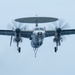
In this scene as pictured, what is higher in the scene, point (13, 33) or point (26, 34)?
point (26, 34)

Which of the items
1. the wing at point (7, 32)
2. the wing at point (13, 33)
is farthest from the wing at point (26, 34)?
the wing at point (7, 32)

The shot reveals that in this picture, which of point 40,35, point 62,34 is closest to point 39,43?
point 40,35

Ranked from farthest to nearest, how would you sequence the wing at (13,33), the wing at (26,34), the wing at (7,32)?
the wing at (7,32) < the wing at (13,33) < the wing at (26,34)

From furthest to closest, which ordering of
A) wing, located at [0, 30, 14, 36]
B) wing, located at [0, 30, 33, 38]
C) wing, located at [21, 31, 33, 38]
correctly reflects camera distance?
wing, located at [0, 30, 14, 36], wing, located at [0, 30, 33, 38], wing, located at [21, 31, 33, 38]

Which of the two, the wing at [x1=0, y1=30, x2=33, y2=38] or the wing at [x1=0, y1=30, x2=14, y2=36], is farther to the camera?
the wing at [x1=0, y1=30, x2=14, y2=36]

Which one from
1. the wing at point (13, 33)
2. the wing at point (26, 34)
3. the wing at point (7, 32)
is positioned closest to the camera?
the wing at point (26, 34)

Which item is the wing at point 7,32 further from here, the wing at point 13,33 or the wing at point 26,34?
the wing at point 26,34

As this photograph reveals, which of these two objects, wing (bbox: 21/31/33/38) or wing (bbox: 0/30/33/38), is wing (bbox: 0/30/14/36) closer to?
wing (bbox: 0/30/33/38)

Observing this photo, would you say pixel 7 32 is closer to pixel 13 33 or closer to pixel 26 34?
pixel 13 33

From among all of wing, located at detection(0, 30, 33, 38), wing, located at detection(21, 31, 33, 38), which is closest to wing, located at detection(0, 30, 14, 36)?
wing, located at detection(0, 30, 33, 38)

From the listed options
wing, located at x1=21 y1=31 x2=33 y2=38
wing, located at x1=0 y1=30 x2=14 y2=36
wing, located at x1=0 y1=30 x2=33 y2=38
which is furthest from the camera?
wing, located at x1=0 y1=30 x2=14 y2=36

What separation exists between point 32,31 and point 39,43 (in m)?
2.55

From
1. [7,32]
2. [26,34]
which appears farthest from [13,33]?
[26,34]

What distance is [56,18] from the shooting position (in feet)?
190
